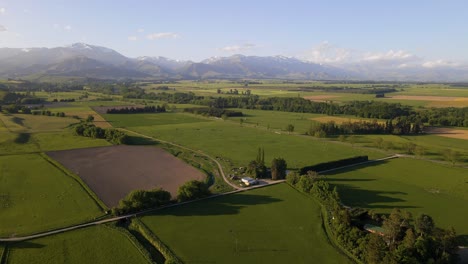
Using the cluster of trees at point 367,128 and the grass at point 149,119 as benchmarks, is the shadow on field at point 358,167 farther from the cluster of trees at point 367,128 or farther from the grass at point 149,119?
the grass at point 149,119

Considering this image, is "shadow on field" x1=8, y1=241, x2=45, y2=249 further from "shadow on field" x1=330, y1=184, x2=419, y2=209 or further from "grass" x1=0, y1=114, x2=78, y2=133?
"grass" x1=0, y1=114, x2=78, y2=133

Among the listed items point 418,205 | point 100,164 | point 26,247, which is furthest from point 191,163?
point 418,205

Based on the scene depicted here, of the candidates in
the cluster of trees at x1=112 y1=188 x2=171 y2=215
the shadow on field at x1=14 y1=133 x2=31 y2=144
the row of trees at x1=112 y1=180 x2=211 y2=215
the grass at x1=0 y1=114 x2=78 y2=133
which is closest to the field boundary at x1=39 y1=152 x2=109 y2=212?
the cluster of trees at x1=112 y1=188 x2=171 y2=215

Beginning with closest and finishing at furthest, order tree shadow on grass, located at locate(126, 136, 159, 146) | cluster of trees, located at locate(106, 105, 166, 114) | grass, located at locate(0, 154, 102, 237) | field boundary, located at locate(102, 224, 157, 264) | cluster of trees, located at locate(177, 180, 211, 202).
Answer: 1. field boundary, located at locate(102, 224, 157, 264)
2. grass, located at locate(0, 154, 102, 237)
3. cluster of trees, located at locate(177, 180, 211, 202)
4. tree shadow on grass, located at locate(126, 136, 159, 146)
5. cluster of trees, located at locate(106, 105, 166, 114)

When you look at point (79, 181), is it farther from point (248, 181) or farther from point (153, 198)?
point (248, 181)

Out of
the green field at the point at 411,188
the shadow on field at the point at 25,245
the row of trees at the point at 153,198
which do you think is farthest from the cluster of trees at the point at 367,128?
the shadow on field at the point at 25,245

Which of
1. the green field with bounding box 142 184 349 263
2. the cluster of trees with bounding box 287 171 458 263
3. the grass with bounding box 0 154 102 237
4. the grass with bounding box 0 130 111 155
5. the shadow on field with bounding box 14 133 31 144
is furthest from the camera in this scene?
the shadow on field with bounding box 14 133 31 144

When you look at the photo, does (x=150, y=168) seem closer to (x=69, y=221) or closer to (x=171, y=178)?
(x=171, y=178)
